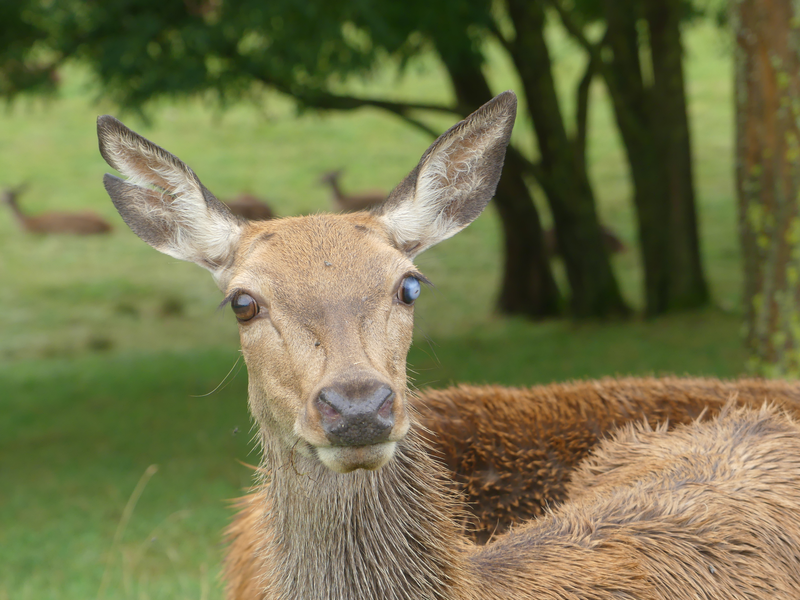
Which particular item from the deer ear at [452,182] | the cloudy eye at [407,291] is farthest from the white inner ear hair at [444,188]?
the cloudy eye at [407,291]

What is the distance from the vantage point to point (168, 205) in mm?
2877

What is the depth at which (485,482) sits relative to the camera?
3.27 meters

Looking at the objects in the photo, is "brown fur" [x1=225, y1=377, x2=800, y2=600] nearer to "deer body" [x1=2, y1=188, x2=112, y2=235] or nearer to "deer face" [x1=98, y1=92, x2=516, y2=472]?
"deer face" [x1=98, y1=92, x2=516, y2=472]

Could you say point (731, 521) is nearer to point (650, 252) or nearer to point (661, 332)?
point (661, 332)

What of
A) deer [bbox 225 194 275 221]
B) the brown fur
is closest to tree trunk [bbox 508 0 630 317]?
deer [bbox 225 194 275 221]

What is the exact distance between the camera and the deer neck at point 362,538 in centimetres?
248

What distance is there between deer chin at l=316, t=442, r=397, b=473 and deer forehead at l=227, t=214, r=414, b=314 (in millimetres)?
416

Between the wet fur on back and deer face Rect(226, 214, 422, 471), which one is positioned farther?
the wet fur on back

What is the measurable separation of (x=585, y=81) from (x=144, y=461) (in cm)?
750

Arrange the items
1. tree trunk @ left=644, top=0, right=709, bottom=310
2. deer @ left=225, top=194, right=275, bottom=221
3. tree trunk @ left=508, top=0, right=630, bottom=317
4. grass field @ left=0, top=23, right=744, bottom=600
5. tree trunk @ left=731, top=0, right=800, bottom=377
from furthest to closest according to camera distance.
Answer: deer @ left=225, top=194, right=275, bottom=221 → tree trunk @ left=508, top=0, right=630, bottom=317 → tree trunk @ left=644, top=0, right=709, bottom=310 → grass field @ left=0, top=23, right=744, bottom=600 → tree trunk @ left=731, top=0, right=800, bottom=377

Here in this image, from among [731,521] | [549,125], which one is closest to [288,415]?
[731,521]

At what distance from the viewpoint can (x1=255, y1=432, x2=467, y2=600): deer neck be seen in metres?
2.48

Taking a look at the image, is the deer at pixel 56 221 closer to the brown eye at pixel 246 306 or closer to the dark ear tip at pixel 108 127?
the dark ear tip at pixel 108 127

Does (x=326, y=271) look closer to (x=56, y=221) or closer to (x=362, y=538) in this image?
(x=362, y=538)
